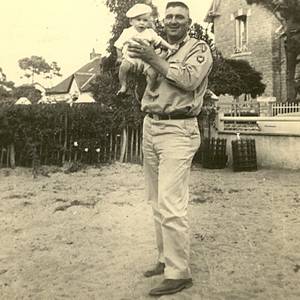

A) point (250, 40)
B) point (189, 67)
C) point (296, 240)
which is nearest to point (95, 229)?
point (296, 240)

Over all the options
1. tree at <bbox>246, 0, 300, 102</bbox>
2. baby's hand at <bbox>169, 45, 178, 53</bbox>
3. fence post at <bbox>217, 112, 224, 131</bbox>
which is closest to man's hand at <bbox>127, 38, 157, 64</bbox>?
baby's hand at <bbox>169, 45, 178, 53</bbox>

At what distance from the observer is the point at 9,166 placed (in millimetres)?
11414

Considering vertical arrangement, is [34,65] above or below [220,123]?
above

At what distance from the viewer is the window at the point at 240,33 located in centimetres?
2422

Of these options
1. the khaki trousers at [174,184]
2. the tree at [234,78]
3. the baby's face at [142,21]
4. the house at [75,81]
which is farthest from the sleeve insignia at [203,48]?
the house at [75,81]

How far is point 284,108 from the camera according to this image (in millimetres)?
18781

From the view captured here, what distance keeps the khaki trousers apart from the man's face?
63 cm

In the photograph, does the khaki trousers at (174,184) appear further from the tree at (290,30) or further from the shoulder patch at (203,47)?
the tree at (290,30)

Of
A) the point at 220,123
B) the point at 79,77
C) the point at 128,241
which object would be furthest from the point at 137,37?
the point at 79,77

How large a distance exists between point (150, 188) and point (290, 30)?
18.2 meters

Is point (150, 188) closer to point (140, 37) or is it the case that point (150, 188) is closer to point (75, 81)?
point (140, 37)

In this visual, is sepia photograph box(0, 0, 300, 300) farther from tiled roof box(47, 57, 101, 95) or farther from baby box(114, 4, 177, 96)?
tiled roof box(47, 57, 101, 95)

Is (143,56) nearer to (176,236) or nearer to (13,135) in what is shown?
(176,236)

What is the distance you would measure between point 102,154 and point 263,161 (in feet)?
12.3
